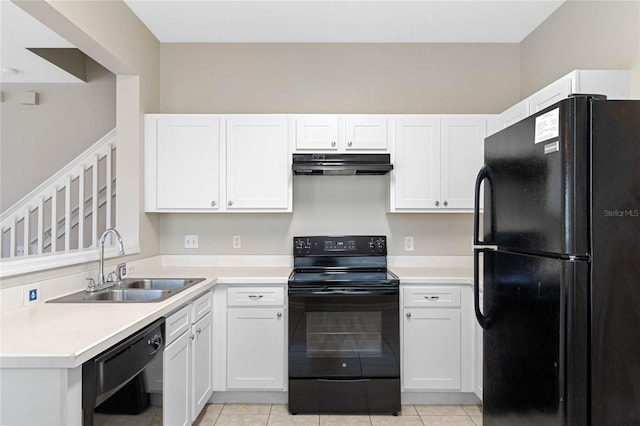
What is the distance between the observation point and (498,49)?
10.7ft

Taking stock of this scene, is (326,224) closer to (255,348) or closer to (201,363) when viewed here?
(255,348)

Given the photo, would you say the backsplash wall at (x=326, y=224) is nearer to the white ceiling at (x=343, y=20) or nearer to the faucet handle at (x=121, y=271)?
the faucet handle at (x=121, y=271)

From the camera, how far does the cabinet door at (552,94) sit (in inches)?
79.0

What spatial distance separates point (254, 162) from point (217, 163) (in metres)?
0.28

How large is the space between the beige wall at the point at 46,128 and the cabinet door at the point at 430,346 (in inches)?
135

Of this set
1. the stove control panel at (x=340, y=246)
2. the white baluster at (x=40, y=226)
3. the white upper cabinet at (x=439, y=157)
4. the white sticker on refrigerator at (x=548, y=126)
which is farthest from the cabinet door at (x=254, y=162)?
the white sticker on refrigerator at (x=548, y=126)

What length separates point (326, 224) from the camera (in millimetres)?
3244

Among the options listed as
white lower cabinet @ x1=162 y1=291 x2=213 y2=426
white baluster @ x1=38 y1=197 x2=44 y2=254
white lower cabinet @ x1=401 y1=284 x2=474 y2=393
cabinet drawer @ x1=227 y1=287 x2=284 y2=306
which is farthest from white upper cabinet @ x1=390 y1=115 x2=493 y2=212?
white baluster @ x1=38 y1=197 x2=44 y2=254

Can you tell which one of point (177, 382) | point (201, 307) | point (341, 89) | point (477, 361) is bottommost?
point (477, 361)

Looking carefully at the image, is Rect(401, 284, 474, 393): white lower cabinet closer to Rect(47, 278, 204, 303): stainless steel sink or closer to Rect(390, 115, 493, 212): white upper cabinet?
Rect(390, 115, 493, 212): white upper cabinet

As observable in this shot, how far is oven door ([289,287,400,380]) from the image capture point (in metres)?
2.57

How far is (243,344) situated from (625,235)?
7.40ft

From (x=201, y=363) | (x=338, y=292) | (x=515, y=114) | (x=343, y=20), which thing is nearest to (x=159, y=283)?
(x=201, y=363)

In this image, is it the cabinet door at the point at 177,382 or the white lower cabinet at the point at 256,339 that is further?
the white lower cabinet at the point at 256,339
